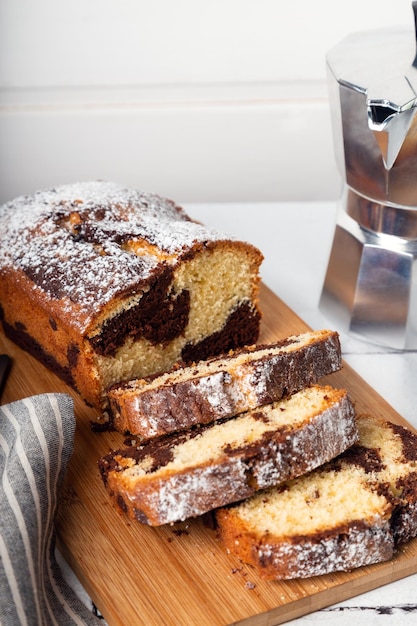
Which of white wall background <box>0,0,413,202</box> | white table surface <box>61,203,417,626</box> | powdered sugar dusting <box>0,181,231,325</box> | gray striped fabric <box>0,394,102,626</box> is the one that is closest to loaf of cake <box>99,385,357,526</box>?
gray striped fabric <box>0,394,102,626</box>

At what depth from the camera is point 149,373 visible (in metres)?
2.53

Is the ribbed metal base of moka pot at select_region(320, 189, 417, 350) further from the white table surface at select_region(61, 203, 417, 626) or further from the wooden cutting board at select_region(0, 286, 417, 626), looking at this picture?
the wooden cutting board at select_region(0, 286, 417, 626)

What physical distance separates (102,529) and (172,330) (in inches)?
27.2

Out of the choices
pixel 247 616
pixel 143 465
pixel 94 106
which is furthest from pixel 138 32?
pixel 247 616

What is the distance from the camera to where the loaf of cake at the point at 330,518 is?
6.03ft

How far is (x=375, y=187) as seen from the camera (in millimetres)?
2463

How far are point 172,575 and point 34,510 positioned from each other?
0.34m

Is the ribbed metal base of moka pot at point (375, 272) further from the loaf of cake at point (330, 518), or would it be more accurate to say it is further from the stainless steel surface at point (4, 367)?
the stainless steel surface at point (4, 367)

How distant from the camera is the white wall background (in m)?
3.41

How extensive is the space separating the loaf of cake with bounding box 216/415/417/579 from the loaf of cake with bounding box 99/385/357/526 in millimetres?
59

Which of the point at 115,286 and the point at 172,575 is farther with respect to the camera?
the point at 115,286

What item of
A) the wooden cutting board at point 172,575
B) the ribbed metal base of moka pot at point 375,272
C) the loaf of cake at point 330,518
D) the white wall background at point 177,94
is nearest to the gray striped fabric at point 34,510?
the wooden cutting board at point 172,575

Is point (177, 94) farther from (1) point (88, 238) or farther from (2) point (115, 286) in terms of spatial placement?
(2) point (115, 286)

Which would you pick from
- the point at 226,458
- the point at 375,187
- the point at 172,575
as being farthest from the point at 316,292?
the point at 172,575
